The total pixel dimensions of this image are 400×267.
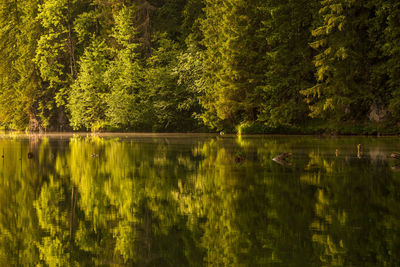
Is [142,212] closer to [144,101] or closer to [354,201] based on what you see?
[354,201]

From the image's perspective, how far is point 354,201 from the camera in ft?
42.9

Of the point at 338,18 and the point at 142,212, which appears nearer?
the point at 142,212

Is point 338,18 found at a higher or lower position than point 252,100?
higher

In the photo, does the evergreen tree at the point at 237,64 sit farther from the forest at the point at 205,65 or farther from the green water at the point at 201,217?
the green water at the point at 201,217

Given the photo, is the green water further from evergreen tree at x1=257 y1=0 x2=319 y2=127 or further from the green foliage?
the green foliage

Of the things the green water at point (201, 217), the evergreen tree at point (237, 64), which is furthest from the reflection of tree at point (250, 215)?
the evergreen tree at point (237, 64)

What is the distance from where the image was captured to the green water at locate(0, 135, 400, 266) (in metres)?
8.16

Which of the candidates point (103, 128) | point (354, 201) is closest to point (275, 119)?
point (103, 128)

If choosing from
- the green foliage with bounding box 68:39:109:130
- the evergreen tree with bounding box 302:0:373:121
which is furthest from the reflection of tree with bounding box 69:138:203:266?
the green foliage with bounding box 68:39:109:130

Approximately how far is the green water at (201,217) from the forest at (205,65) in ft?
102

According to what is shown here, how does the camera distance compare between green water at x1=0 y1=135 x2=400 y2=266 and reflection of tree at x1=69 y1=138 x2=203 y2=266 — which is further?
reflection of tree at x1=69 y1=138 x2=203 y2=266

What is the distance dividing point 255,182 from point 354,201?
421cm

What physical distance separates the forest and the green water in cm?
3105

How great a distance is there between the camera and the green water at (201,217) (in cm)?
816
